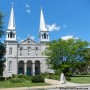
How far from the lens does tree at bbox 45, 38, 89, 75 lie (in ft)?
215

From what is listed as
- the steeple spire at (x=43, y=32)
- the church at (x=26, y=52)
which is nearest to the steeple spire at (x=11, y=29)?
the church at (x=26, y=52)

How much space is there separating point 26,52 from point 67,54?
Result: 2882cm

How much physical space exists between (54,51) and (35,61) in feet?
87.7

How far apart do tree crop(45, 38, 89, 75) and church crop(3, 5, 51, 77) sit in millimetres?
22894

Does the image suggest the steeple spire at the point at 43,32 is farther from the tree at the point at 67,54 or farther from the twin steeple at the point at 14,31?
the tree at the point at 67,54

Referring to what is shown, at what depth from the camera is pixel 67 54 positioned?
216ft

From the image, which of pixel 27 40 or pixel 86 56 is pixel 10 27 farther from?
pixel 86 56

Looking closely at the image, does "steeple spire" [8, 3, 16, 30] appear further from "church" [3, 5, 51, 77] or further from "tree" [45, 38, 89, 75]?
"tree" [45, 38, 89, 75]

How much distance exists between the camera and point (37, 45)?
93125 mm

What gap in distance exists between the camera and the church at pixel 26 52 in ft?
293

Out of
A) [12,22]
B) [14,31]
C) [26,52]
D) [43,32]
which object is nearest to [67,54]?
[43,32]

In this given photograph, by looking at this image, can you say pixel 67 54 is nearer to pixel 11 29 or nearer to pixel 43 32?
pixel 43 32

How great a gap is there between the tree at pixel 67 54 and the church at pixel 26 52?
22.9 meters

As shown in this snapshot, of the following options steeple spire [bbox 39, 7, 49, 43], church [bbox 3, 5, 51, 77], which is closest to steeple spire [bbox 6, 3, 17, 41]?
church [bbox 3, 5, 51, 77]
